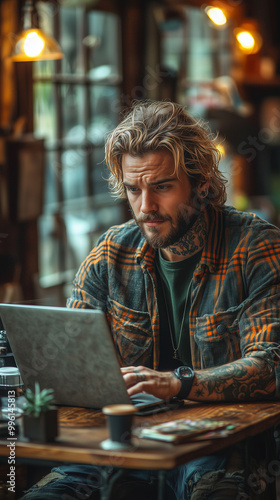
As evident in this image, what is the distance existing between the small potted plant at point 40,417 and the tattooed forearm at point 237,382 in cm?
42

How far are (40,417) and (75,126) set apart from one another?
3.22 meters

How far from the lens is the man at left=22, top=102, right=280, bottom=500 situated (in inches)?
79.0

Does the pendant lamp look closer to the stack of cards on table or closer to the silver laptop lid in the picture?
the silver laptop lid

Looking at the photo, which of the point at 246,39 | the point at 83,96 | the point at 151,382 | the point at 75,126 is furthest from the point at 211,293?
the point at 246,39

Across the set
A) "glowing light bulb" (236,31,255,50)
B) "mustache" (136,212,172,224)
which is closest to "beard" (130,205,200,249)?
"mustache" (136,212,172,224)

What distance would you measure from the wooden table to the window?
97.3 inches

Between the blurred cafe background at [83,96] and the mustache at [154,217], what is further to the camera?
the blurred cafe background at [83,96]

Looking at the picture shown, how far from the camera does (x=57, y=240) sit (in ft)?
14.6

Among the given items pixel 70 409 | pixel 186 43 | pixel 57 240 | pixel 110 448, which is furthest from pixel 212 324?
pixel 186 43

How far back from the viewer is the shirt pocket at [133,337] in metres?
2.23

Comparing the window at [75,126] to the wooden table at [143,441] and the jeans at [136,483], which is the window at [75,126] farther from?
the wooden table at [143,441]

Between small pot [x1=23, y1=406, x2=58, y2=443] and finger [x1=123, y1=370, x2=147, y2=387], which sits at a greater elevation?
finger [x1=123, y1=370, x2=147, y2=387]

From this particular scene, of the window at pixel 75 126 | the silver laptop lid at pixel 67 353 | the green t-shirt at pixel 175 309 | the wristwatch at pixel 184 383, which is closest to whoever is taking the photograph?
the silver laptop lid at pixel 67 353

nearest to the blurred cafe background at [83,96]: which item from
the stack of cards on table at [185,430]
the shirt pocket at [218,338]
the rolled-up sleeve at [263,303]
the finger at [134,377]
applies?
the rolled-up sleeve at [263,303]
